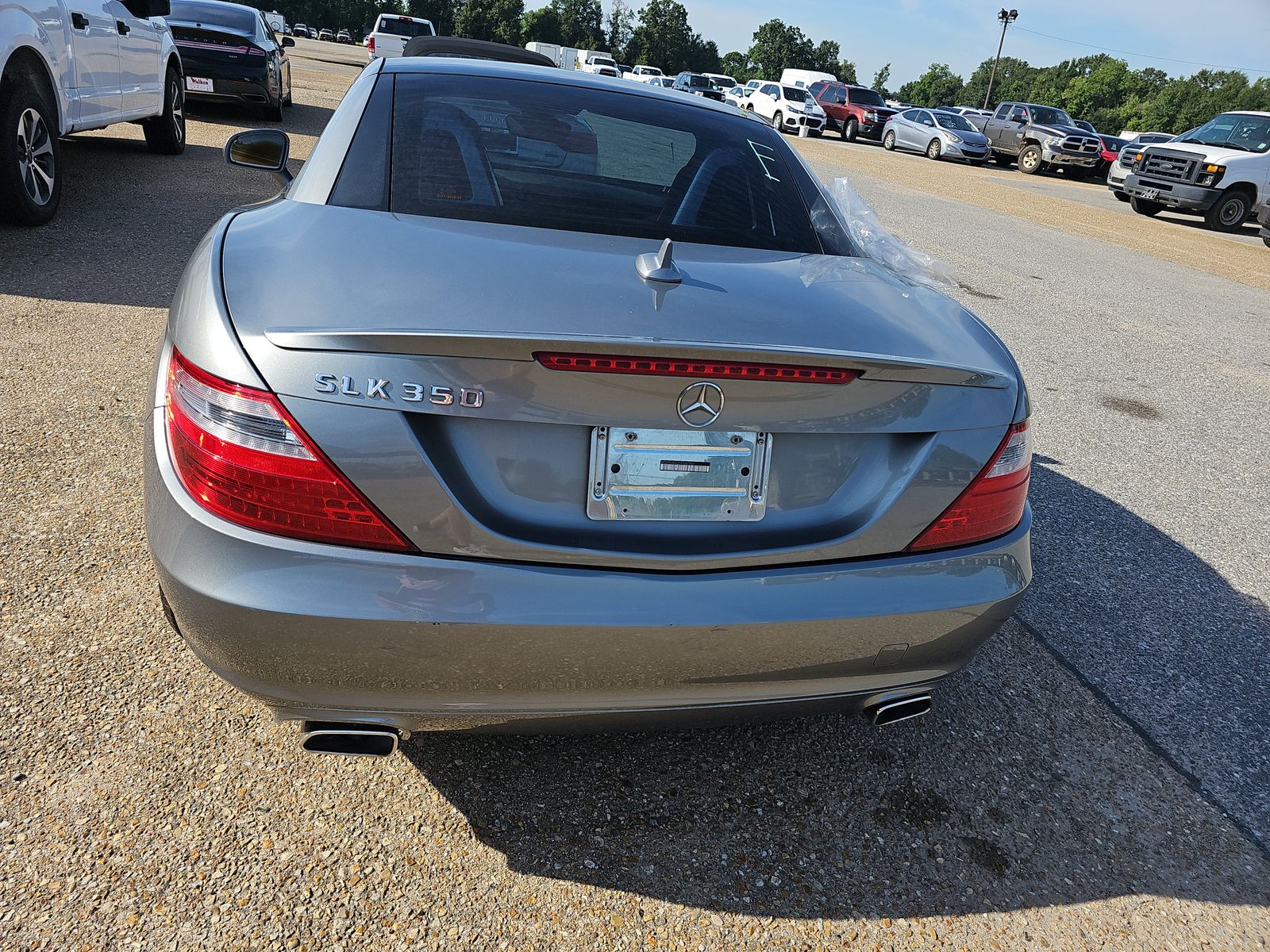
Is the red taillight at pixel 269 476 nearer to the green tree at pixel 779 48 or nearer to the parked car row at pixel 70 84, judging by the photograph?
the parked car row at pixel 70 84

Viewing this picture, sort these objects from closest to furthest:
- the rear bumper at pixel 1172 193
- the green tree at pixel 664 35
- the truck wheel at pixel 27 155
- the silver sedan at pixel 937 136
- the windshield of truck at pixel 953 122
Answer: the truck wheel at pixel 27 155 → the rear bumper at pixel 1172 193 → the silver sedan at pixel 937 136 → the windshield of truck at pixel 953 122 → the green tree at pixel 664 35

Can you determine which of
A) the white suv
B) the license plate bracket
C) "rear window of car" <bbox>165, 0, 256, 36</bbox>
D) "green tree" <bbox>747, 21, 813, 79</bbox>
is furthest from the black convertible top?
"green tree" <bbox>747, 21, 813, 79</bbox>

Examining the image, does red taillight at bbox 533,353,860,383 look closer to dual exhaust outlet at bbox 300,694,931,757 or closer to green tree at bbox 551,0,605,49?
dual exhaust outlet at bbox 300,694,931,757

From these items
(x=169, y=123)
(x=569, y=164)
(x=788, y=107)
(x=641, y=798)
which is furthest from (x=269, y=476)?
(x=788, y=107)

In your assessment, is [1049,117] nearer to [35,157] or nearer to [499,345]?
[35,157]

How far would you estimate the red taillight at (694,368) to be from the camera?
1.65 meters

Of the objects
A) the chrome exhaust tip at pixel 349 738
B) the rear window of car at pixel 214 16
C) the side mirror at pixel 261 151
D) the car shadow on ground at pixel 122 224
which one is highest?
the rear window of car at pixel 214 16

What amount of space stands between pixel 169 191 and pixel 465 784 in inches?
296

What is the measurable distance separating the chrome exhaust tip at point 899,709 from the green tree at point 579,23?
120 meters

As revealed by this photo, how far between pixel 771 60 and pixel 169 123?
397ft

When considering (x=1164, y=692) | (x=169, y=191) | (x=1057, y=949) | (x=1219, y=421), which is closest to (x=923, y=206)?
(x=1219, y=421)

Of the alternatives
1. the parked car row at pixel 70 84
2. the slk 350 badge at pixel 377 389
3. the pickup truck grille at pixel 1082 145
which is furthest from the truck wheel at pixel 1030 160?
the slk 350 badge at pixel 377 389

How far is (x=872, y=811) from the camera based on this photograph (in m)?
2.29

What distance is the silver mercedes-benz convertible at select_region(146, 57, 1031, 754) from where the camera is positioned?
5.38 ft
